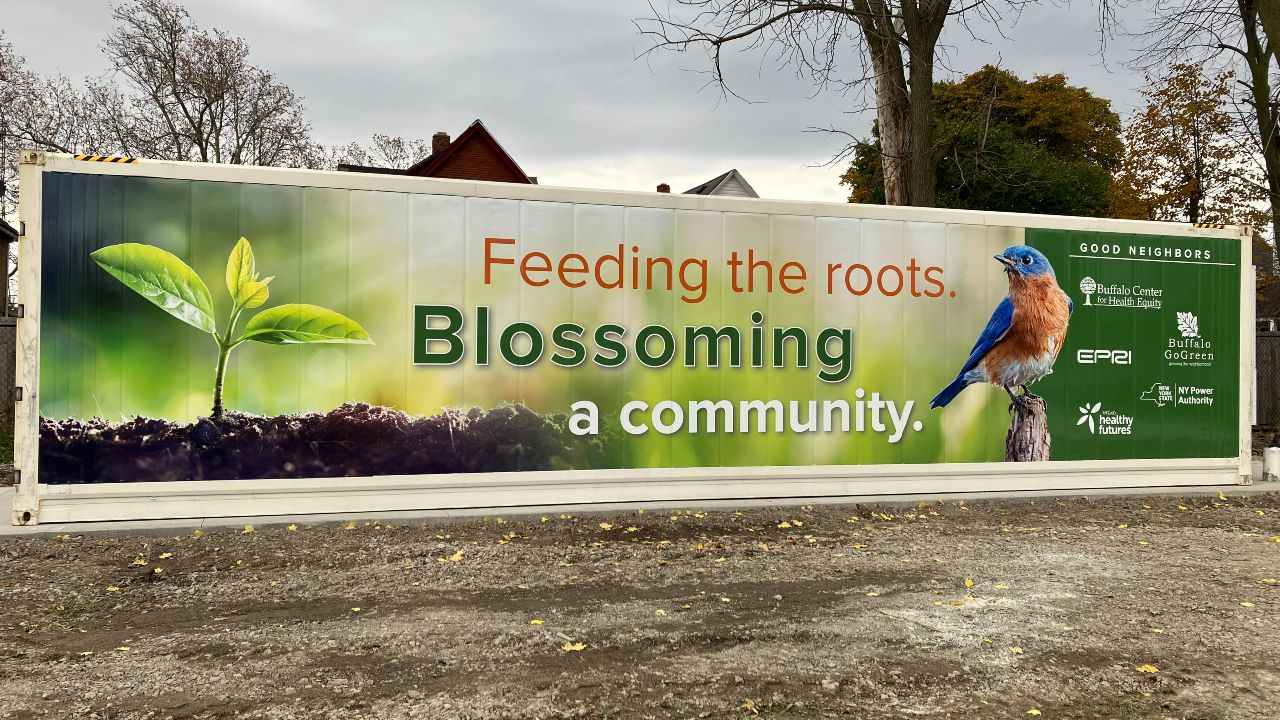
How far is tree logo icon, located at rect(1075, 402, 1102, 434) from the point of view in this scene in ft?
30.5

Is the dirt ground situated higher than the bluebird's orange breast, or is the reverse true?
the bluebird's orange breast

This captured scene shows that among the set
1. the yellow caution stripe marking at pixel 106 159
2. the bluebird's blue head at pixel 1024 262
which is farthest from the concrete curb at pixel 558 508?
the yellow caution stripe marking at pixel 106 159

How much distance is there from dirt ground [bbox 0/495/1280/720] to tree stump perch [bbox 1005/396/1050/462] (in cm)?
150

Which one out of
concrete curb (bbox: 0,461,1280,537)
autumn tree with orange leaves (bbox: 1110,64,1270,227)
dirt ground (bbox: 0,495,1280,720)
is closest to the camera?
dirt ground (bbox: 0,495,1280,720)

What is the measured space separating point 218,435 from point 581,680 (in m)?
4.58

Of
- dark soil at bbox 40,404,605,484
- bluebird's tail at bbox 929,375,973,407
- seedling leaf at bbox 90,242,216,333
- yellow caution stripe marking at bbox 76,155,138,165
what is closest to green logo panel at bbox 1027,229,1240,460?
bluebird's tail at bbox 929,375,973,407

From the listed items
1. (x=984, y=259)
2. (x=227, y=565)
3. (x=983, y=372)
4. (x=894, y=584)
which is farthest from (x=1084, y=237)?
(x=227, y=565)

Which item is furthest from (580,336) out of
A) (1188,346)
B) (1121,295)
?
(1188,346)

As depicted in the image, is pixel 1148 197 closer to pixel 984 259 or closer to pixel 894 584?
pixel 984 259

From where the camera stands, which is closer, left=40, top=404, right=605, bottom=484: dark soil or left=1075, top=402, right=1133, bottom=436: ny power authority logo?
left=40, top=404, right=605, bottom=484: dark soil

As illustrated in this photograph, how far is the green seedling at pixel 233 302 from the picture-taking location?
7160mm

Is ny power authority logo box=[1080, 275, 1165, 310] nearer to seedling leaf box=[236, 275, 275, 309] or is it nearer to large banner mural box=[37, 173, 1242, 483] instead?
large banner mural box=[37, 173, 1242, 483]

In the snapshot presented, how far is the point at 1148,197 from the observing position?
28641mm

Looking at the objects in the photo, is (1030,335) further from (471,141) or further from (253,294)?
(471,141)
